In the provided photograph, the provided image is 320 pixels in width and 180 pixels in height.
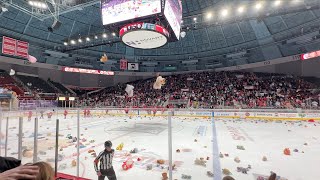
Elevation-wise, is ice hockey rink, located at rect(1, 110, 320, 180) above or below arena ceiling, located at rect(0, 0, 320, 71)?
below

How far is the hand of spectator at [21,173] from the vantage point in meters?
1.31

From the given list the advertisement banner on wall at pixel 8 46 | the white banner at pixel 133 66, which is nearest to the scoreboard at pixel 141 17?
the advertisement banner on wall at pixel 8 46

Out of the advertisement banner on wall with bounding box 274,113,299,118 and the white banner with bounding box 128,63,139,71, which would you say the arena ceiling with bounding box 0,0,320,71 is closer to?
the white banner with bounding box 128,63,139,71

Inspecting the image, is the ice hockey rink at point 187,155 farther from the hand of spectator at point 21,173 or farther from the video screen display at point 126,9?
the video screen display at point 126,9

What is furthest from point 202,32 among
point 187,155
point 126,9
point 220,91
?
point 187,155

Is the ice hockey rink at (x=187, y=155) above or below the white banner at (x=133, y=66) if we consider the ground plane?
below

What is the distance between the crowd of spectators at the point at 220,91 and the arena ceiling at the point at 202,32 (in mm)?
3584

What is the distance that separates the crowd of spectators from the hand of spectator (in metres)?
17.3

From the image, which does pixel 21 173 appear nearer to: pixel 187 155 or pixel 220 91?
pixel 187 155

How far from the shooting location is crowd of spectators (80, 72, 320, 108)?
65.5ft

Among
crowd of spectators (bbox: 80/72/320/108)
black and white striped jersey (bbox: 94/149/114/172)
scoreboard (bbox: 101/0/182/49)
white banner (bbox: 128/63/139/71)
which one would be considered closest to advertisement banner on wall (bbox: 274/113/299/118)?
crowd of spectators (bbox: 80/72/320/108)

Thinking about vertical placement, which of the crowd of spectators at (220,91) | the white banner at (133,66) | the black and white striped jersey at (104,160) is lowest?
the black and white striped jersey at (104,160)

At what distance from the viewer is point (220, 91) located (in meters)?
27.5

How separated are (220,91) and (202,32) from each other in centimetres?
1048
